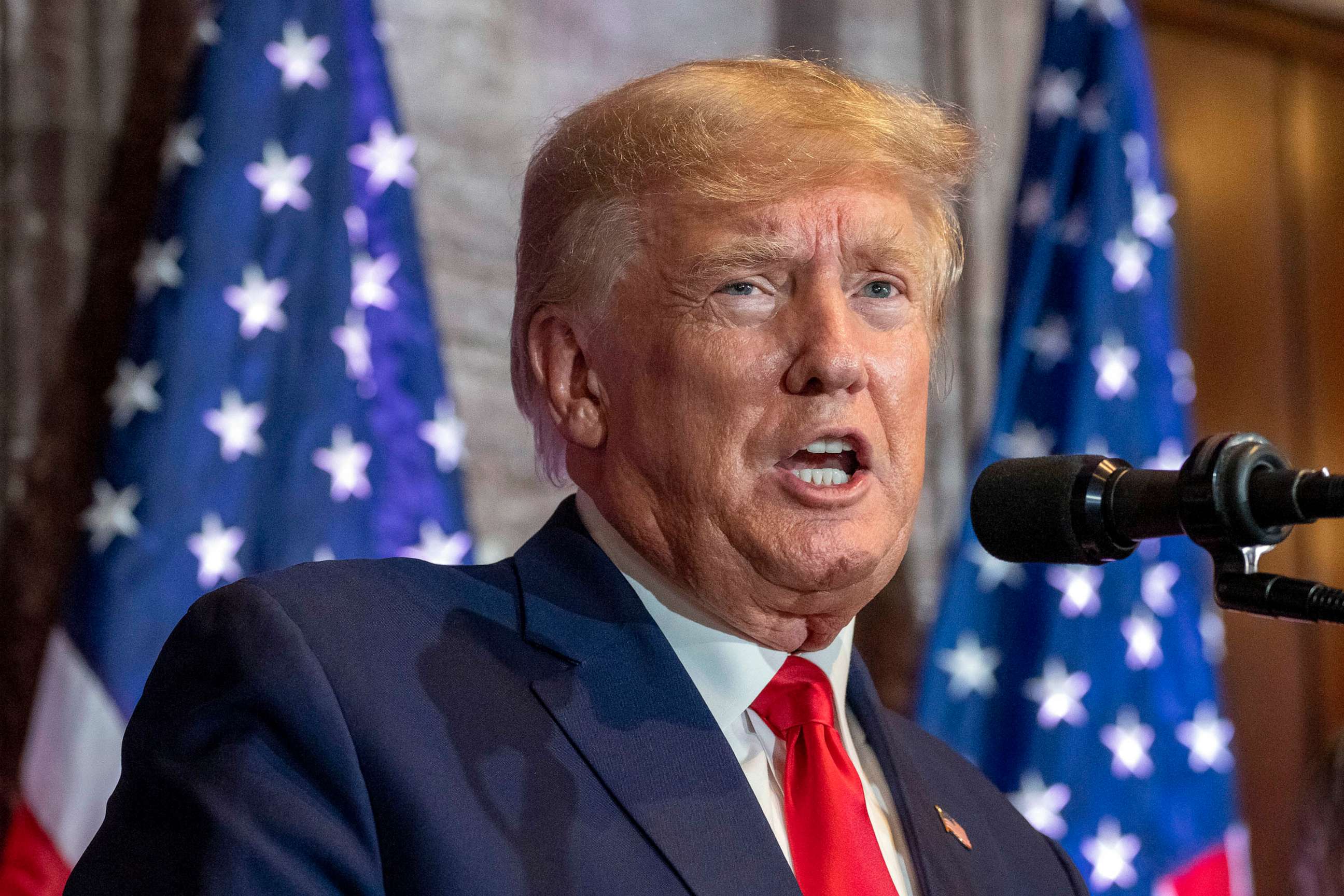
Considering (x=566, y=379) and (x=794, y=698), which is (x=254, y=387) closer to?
(x=566, y=379)

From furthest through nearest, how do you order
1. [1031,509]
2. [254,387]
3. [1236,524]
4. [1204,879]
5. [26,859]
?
[1204,879]
[254,387]
[26,859]
[1031,509]
[1236,524]

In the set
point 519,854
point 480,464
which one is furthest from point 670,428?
point 480,464

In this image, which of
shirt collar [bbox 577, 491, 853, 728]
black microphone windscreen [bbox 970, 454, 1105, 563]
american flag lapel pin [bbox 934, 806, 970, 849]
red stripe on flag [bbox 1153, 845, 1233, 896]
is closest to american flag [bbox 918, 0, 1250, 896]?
red stripe on flag [bbox 1153, 845, 1233, 896]

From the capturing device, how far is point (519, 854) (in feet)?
4.12

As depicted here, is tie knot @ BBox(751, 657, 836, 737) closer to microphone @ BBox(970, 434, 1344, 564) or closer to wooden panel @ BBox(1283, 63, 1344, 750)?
microphone @ BBox(970, 434, 1344, 564)

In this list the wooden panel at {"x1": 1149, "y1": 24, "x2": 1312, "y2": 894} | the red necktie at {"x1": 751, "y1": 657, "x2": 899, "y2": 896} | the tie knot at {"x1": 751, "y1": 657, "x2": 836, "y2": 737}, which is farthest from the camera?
the wooden panel at {"x1": 1149, "y1": 24, "x2": 1312, "y2": 894}

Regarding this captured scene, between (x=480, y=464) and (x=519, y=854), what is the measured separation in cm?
214

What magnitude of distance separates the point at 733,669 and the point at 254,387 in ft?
5.21

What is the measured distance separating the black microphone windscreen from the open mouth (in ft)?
1.14

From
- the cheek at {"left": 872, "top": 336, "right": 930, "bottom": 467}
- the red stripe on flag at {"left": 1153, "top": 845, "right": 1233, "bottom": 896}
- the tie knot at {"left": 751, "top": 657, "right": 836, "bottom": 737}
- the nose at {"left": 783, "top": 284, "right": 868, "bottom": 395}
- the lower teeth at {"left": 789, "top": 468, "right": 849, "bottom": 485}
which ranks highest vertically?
the nose at {"left": 783, "top": 284, "right": 868, "bottom": 395}

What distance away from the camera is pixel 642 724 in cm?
139

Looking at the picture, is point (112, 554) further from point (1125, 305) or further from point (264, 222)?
point (1125, 305)

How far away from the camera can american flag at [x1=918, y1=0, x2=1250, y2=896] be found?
11.5ft

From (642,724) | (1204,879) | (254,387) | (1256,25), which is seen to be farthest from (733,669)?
(1256,25)
